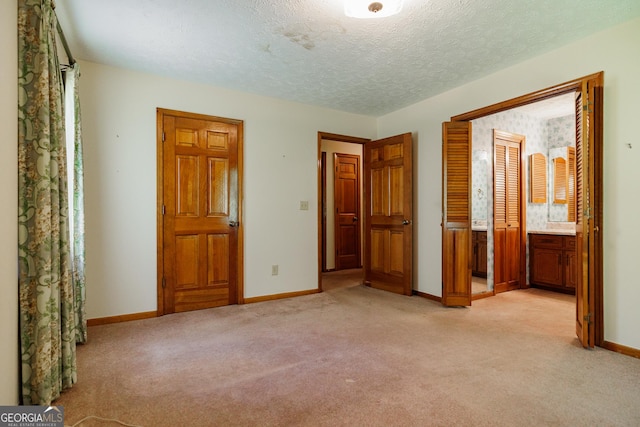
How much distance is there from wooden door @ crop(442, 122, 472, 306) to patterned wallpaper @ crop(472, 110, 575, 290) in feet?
3.00

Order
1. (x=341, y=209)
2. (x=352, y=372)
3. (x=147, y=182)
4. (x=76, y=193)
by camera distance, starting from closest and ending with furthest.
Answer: (x=352, y=372) → (x=76, y=193) → (x=147, y=182) → (x=341, y=209)

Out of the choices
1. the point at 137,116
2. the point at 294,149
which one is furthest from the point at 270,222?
the point at 137,116

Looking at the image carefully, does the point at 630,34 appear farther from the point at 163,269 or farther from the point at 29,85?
the point at 163,269

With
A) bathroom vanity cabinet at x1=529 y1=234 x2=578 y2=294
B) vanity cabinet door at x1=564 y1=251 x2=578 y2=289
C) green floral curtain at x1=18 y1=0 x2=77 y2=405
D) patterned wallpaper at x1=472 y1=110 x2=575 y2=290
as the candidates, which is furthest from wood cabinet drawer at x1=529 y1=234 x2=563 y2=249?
green floral curtain at x1=18 y1=0 x2=77 y2=405

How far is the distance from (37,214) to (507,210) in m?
5.02

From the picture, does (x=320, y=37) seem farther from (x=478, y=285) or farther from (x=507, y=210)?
(x=478, y=285)

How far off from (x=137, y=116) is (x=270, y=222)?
1825 mm

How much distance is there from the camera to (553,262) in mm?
4523

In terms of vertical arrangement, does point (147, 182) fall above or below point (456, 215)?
above

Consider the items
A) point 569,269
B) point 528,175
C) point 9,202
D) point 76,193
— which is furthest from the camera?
point 528,175

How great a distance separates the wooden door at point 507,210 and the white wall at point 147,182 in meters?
2.65

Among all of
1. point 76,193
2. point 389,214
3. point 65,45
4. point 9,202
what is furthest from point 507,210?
point 65,45

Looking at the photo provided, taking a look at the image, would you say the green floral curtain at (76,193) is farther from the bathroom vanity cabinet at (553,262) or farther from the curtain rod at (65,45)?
the bathroom vanity cabinet at (553,262)

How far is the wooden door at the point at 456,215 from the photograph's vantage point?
3.71 meters
